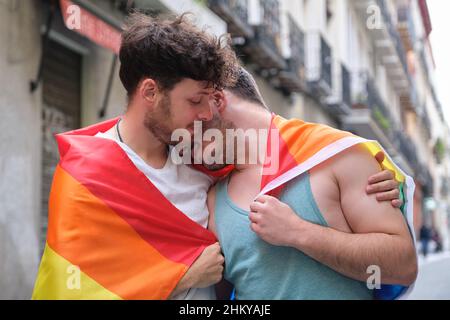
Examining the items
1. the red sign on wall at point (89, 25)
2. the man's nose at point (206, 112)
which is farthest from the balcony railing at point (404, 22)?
the man's nose at point (206, 112)

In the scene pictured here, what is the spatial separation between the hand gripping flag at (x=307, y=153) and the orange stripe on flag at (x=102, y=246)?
415mm

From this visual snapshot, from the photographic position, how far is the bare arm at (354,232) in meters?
2.18

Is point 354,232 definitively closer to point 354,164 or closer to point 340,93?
point 354,164

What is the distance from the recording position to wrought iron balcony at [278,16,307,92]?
45.7ft

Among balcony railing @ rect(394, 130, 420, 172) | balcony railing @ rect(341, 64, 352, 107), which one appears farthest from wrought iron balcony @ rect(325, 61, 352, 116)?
balcony railing @ rect(394, 130, 420, 172)

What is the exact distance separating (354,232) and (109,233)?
74 centimetres

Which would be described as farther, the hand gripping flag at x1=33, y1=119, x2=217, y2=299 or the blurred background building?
the blurred background building

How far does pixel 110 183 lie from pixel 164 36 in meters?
0.48

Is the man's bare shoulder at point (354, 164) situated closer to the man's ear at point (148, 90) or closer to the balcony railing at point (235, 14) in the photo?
the man's ear at point (148, 90)

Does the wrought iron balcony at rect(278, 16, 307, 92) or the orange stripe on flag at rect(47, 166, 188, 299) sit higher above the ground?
the wrought iron balcony at rect(278, 16, 307, 92)

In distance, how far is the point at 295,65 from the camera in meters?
14.3

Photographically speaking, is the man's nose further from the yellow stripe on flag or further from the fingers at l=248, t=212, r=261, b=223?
the yellow stripe on flag

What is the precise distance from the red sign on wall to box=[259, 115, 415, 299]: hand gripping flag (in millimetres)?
4214

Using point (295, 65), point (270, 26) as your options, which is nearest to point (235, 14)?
point (270, 26)
